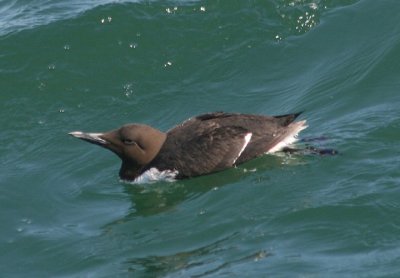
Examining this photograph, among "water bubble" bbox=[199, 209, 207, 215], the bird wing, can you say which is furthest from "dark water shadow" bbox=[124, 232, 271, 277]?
the bird wing

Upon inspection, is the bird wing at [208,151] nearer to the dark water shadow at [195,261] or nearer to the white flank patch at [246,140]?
the white flank patch at [246,140]

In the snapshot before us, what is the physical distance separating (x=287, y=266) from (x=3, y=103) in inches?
244

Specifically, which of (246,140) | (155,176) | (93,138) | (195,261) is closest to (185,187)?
(155,176)

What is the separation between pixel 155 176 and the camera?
12.0m

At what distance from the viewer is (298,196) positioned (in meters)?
10.7

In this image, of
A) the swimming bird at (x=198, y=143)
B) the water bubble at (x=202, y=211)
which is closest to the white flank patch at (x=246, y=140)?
the swimming bird at (x=198, y=143)

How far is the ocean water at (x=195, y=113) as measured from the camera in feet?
32.5

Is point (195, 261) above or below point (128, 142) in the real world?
below

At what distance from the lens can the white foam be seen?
11.8 m

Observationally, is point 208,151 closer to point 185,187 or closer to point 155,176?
point 185,187

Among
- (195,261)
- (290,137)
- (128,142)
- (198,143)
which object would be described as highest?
(128,142)

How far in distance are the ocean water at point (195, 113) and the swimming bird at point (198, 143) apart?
15 cm

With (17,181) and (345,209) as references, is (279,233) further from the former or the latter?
(17,181)

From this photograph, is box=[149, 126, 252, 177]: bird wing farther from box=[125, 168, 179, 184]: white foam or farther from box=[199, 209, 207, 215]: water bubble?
box=[199, 209, 207, 215]: water bubble
